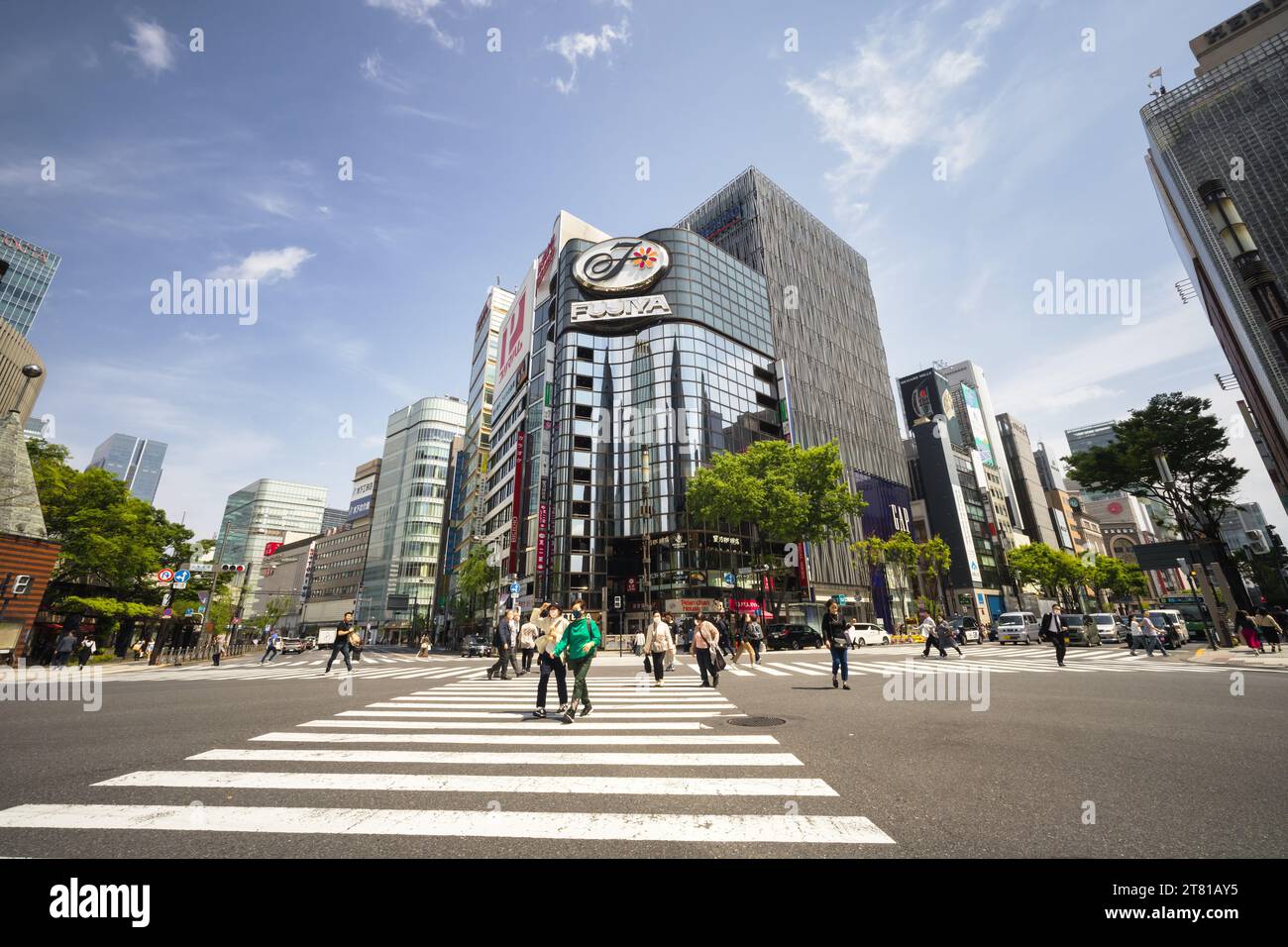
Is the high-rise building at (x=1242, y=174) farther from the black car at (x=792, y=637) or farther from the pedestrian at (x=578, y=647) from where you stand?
the pedestrian at (x=578, y=647)

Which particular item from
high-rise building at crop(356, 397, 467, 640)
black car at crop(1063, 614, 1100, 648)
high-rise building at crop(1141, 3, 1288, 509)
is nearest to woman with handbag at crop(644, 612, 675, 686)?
black car at crop(1063, 614, 1100, 648)

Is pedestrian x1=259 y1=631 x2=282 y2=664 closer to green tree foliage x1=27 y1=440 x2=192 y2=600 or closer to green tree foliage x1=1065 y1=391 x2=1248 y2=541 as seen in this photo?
green tree foliage x1=27 y1=440 x2=192 y2=600

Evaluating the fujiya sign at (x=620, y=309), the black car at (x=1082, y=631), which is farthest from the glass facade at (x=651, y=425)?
the black car at (x=1082, y=631)

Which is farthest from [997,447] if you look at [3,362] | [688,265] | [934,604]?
[3,362]

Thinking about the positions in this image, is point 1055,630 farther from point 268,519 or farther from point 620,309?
point 268,519

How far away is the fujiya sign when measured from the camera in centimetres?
5581

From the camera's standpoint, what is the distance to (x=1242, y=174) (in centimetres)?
4409

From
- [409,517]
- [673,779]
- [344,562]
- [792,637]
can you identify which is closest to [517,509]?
[792,637]

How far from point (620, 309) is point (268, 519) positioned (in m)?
139

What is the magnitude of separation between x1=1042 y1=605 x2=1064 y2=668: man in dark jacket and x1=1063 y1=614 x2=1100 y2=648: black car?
16459mm

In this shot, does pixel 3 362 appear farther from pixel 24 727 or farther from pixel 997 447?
pixel 997 447
